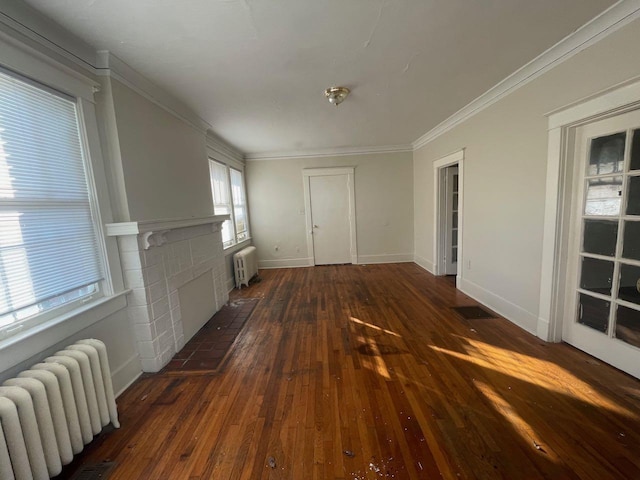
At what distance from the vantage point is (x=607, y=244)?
1979 millimetres

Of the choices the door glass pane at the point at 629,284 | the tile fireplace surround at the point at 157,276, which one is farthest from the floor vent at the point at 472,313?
the tile fireplace surround at the point at 157,276

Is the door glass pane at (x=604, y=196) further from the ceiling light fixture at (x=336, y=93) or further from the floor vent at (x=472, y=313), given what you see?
the ceiling light fixture at (x=336, y=93)

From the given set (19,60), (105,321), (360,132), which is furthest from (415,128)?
(105,321)

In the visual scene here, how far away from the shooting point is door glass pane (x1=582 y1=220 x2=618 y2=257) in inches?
76.3

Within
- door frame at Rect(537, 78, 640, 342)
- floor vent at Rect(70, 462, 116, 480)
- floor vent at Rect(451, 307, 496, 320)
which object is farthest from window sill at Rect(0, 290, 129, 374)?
door frame at Rect(537, 78, 640, 342)

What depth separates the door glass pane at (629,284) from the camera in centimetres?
183

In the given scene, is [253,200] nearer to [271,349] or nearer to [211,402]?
[271,349]

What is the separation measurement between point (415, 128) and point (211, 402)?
4.51m

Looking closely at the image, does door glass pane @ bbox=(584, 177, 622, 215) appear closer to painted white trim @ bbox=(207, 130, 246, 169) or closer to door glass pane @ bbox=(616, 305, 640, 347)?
door glass pane @ bbox=(616, 305, 640, 347)

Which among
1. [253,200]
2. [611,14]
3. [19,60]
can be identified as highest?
[611,14]

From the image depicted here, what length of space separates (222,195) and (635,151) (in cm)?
474

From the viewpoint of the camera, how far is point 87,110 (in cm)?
180

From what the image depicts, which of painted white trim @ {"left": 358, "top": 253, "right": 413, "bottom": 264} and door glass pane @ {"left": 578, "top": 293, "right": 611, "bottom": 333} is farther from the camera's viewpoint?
painted white trim @ {"left": 358, "top": 253, "right": 413, "bottom": 264}

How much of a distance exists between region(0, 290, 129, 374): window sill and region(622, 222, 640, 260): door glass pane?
12.5 ft
